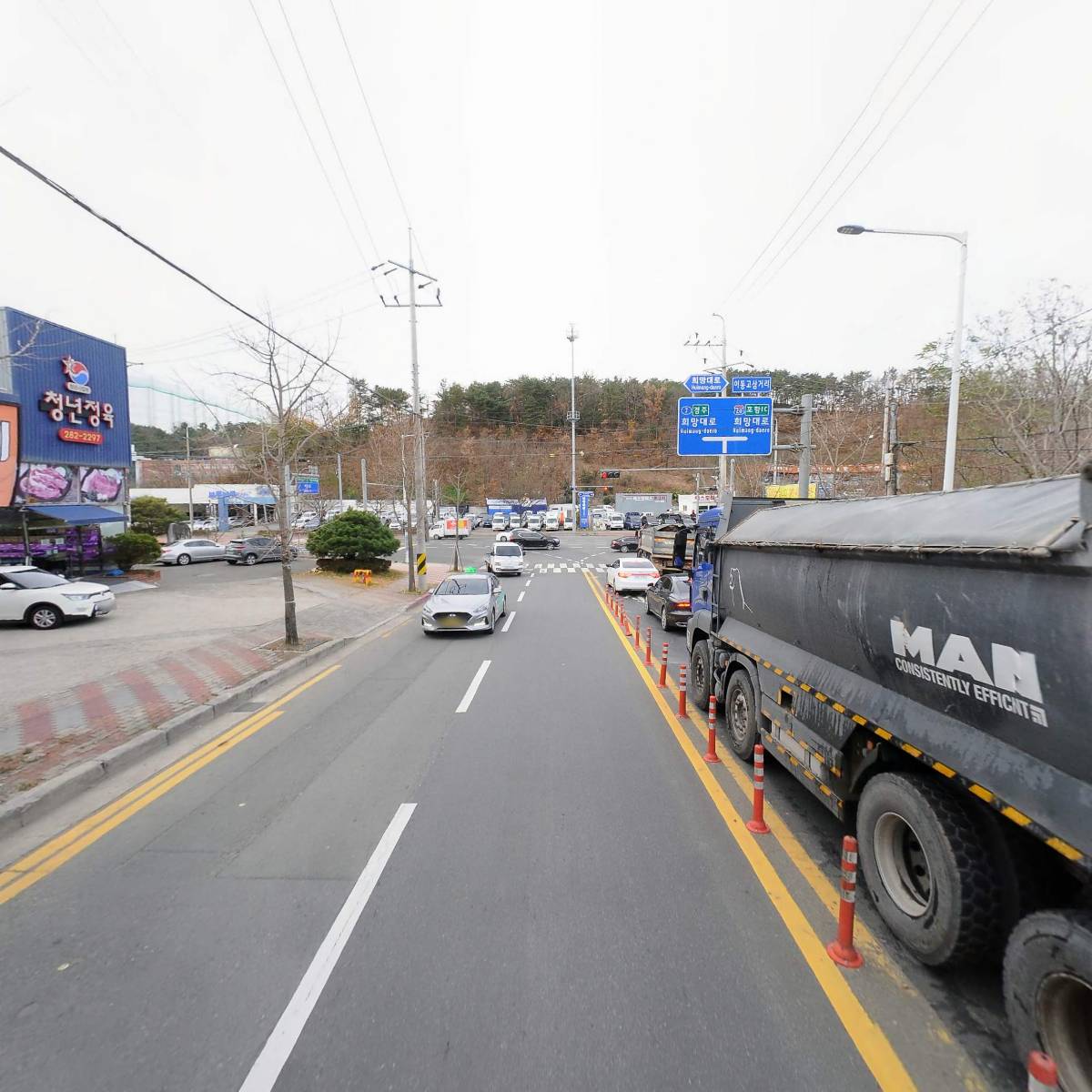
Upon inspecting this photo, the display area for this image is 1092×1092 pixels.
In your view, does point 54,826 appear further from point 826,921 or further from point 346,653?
point 346,653

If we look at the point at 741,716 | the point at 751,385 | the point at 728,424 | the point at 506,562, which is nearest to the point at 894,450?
the point at 751,385

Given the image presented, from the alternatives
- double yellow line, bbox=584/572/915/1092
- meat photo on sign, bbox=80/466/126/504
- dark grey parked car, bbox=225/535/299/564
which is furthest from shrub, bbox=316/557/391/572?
double yellow line, bbox=584/572/915/1092

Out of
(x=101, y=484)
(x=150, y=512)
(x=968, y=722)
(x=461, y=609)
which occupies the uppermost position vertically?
(x=101, y=484)

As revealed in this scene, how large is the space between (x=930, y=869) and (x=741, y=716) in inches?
126

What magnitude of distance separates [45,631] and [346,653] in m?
7.53

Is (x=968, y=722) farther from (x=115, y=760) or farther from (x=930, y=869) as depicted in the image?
(x=115, y=760)

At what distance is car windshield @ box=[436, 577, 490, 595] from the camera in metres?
14.3

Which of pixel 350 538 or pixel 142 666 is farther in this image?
pixel 350 538

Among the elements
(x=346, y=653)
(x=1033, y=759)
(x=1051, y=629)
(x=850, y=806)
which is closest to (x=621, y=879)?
(x=850, y=806)

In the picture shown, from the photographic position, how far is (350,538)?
2422cm

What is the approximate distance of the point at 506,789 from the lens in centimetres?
546

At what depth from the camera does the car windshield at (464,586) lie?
14.3m

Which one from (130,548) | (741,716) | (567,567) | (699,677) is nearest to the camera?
(741,716)

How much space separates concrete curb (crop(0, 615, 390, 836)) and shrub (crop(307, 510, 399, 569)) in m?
15.1
